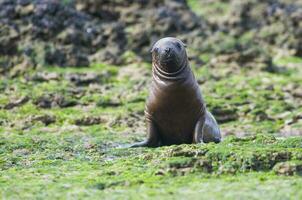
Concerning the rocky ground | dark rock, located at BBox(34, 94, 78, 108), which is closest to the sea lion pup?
the rocky ground

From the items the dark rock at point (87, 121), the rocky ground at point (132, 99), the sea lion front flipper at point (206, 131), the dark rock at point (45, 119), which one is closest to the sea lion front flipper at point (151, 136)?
the rocky ground at point (132, 99)

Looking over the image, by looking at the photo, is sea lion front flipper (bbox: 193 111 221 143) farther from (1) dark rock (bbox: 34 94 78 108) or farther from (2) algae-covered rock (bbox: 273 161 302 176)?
(1) dark rock (bbox: 34 94 78 108)

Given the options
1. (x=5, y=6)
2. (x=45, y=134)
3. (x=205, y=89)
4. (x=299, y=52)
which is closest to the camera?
(x=45, y=134)

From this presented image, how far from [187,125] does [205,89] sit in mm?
5762

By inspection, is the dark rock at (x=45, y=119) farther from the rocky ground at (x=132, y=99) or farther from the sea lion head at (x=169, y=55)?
the sea lion head at (x=169, y=55)

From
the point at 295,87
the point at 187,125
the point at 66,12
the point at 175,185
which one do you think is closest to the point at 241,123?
the point at 295,87

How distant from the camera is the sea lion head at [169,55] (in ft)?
30.1

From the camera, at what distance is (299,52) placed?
1978 cm

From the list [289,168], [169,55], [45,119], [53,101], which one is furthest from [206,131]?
[53,101]

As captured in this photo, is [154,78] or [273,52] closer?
[154,78]

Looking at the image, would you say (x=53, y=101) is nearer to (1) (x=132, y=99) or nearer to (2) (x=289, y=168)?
(1) (x=132, y=99)

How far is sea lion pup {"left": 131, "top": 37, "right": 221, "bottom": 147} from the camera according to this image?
920 cm

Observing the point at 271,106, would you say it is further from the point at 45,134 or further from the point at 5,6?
the point at 5,6

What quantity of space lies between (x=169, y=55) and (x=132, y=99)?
4.76m
